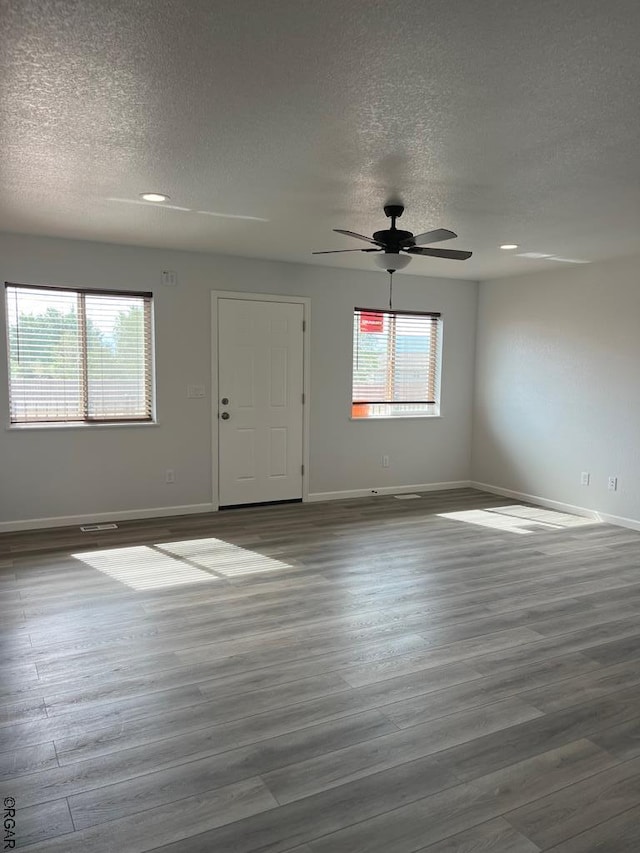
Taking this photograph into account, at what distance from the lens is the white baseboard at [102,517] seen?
520 centimetres

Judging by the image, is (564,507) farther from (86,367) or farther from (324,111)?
(324,111)

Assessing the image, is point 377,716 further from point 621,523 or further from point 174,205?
point 621,523

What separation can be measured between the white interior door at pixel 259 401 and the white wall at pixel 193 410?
16cm

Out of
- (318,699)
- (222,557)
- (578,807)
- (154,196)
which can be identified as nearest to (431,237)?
(154,196)

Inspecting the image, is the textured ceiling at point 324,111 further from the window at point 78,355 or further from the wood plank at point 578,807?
the wood plank at point 578,807

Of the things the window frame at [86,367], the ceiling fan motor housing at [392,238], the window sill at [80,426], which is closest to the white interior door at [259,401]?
the window frame at [86,367]

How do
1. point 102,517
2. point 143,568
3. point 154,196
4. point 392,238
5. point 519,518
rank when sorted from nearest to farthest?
point 154,196
point 392,238
point 143,568
point 102,517
point 519,518

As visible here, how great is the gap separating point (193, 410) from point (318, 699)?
12.2ft

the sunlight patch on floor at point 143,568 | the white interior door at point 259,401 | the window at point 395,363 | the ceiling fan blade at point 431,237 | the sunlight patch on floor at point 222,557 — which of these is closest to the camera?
the ceiling fan blade at point 431,237

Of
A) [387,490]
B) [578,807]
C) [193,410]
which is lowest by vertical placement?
[578,807]

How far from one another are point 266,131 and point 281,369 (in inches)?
141

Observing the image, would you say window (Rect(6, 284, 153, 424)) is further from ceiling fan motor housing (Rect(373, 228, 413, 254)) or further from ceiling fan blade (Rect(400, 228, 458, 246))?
ceiling fan blade (Rect(400, 228, 458, 246))

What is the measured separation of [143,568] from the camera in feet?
14.1

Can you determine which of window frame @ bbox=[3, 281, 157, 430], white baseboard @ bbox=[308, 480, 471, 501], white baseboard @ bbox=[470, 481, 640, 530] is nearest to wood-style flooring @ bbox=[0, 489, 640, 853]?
white baseboard @ bbox=[470, 481, 640, 530]
